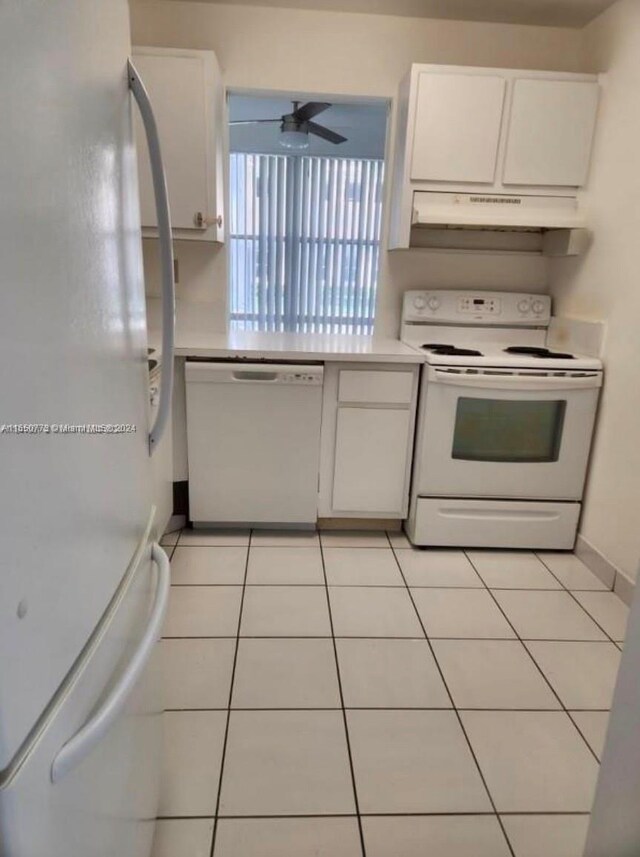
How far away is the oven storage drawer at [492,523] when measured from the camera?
8.31ft

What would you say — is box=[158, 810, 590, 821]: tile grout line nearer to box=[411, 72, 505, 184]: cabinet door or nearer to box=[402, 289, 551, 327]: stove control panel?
box=[402, 289, 551, 327]: stove control panel

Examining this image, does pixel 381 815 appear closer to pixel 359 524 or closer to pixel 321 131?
pixel 359 524

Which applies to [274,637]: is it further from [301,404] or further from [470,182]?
[470,182]

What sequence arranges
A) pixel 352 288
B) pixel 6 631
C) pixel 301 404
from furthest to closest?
1. pixel 352 288
2. pixel 301 404
3. pixel 6 631

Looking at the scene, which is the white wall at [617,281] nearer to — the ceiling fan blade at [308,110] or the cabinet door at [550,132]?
the cabinet door at [550,132]

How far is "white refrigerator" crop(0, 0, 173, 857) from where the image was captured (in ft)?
1.70

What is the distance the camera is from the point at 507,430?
248 cm

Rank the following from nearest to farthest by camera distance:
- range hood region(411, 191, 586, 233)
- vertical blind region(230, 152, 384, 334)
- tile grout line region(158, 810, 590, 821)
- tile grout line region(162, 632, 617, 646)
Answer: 1. tile grout line region(158, 810, 590, 821)
2. tile grout line region(162, 632, 617, 646)
3. range hood region(411, 191, 586, 233)
4. vertical blind region(230, 152, 384, 334)

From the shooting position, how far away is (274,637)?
6.22 feet

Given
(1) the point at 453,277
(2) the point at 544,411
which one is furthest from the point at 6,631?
(1) the point at 453,277

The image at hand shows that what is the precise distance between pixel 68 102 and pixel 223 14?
2596 millimetres

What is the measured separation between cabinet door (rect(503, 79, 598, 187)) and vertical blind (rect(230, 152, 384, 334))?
2.67m

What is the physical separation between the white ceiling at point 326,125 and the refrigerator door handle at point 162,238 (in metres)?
3.32

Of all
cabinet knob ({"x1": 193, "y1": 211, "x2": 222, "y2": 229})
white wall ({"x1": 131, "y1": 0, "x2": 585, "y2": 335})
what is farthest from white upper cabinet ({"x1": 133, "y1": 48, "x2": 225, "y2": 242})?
white wall ({"x1": 131, "y1": 0, "x2": 585, "y2": 335})
